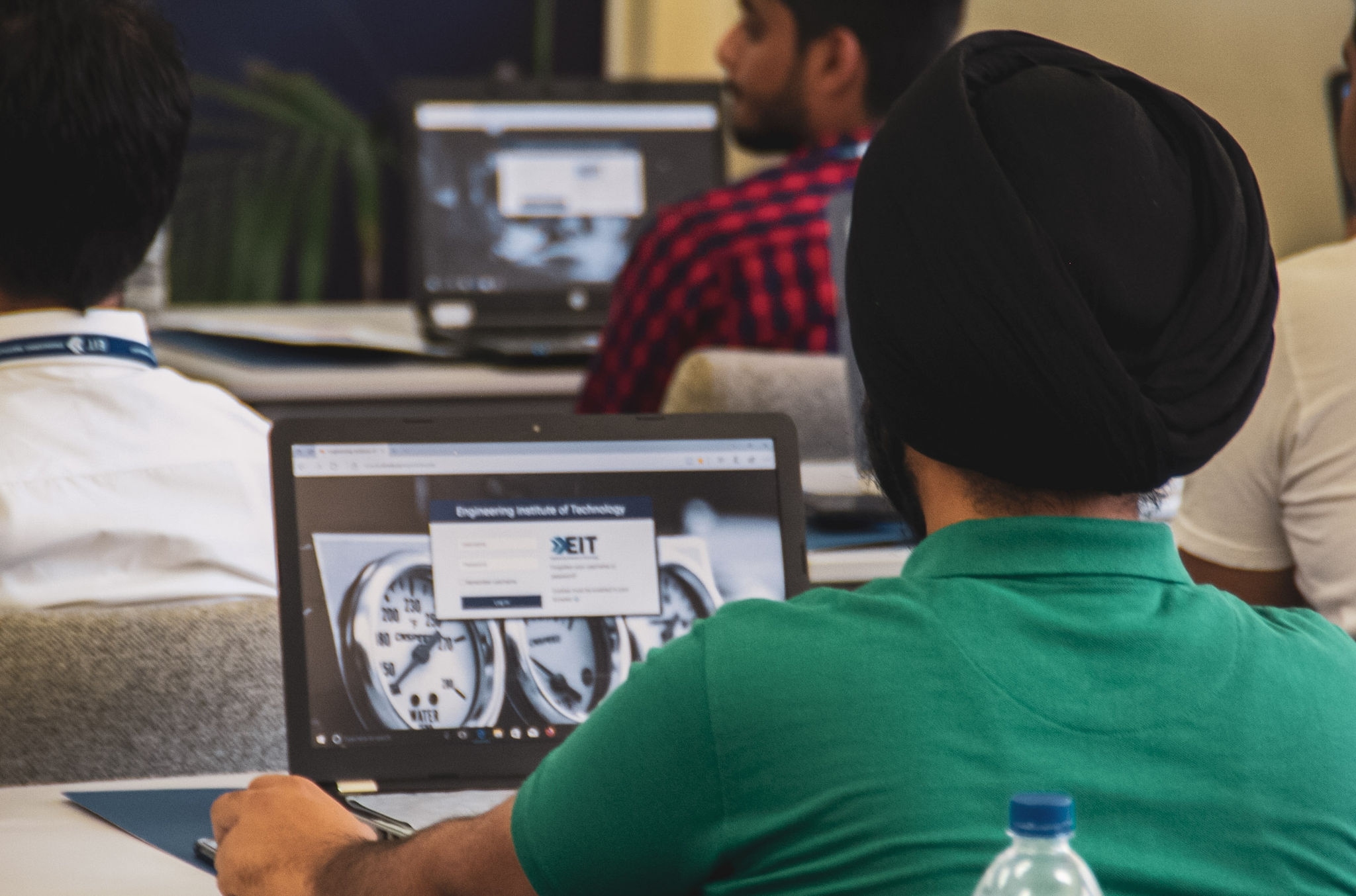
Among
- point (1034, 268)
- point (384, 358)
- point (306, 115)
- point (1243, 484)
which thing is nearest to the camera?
point (1034, 268)

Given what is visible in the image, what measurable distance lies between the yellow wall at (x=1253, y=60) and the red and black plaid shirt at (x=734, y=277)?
6.60 ft

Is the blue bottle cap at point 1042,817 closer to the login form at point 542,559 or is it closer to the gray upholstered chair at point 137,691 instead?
the login form at point 542,559

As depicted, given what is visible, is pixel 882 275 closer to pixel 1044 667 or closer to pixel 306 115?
pixel 1044 667

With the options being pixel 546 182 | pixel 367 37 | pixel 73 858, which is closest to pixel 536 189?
pixel 546 182

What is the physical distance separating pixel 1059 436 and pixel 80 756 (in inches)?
34.2

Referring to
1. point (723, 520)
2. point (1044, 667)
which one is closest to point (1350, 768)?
point (1044, 667)

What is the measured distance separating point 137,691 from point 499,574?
Result: 12.3 inches

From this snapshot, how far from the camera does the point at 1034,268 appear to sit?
0.70 m

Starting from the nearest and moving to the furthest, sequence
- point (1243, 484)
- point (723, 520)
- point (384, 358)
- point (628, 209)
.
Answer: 1. point (723, 520)
2. point (1243, 484)
3. point (384, 358)
4. point (628, 209)

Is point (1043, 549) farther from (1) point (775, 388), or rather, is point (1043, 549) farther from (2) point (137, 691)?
(1) point (775, 388)

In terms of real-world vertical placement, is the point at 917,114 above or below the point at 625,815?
above

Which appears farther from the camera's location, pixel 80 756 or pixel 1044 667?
pixel 80 756

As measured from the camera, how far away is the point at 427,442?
120 cm

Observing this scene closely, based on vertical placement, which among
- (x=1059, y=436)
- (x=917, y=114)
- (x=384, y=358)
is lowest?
(x=384, y=358)
